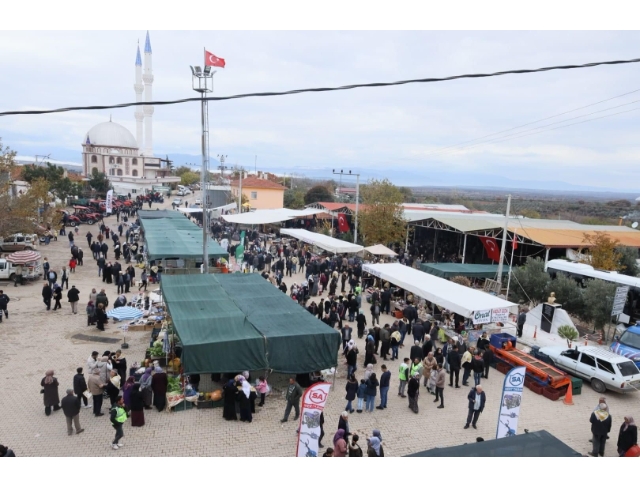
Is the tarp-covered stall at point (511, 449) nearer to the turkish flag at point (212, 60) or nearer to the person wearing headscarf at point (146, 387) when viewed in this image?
the person wearing headscarf at point (146, 387)

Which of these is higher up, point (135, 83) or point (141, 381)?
point (135, 83)

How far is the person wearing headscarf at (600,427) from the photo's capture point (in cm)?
862

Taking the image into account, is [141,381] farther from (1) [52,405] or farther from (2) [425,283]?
(2) [425,283]

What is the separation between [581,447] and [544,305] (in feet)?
27.0

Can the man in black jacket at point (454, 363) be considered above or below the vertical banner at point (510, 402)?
below

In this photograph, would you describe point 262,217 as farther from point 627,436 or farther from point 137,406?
point 627,436

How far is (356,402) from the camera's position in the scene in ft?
34.2

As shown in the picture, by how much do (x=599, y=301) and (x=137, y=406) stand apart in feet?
49.7

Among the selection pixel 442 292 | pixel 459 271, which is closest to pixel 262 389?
pixel 442 292

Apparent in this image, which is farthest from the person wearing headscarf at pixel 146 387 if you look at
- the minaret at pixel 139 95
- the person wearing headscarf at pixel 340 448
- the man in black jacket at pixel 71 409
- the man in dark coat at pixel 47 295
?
the minaret at pixel 139 95

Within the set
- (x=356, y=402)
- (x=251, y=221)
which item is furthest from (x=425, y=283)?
(x=251, y=221)

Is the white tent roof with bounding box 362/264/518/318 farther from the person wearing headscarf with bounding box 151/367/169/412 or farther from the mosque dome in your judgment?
the mosque dome

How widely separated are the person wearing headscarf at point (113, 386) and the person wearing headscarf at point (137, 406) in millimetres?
590

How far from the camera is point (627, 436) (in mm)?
8383
